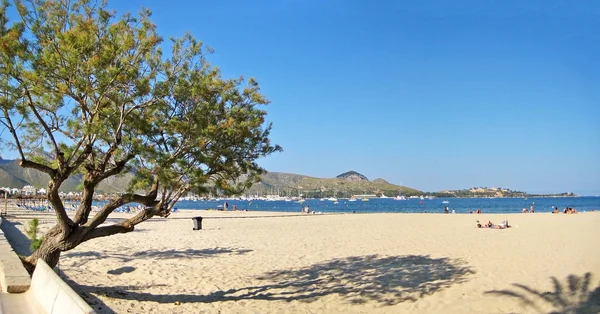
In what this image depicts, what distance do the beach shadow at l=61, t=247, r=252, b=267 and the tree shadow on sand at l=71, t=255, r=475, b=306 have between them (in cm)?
391

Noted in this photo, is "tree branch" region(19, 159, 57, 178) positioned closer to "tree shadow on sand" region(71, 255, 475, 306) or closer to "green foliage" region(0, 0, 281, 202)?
"green foliage" region(0, 0, 281, 202)

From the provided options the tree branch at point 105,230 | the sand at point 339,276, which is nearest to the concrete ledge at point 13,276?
the tree branch at point 105,230

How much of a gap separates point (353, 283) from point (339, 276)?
36.0 inches

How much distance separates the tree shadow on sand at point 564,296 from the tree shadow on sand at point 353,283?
157cm

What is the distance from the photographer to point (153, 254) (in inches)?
621

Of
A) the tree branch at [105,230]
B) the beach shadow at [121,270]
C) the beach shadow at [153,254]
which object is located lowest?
the beach shadow at [121,270]

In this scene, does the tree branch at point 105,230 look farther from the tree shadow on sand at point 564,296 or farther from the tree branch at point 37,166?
the tree shadow on sand at point 564,296

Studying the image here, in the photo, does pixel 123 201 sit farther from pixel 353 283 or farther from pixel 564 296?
pixel 564 296

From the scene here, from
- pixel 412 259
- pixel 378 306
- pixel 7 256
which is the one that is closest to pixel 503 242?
pixel 412 259

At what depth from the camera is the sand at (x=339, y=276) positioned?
9.38 meters

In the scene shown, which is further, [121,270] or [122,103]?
[121,270]

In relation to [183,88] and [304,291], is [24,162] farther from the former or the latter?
[304,291]

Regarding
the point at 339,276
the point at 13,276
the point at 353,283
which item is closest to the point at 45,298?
the point at 13,276

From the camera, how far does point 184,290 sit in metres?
10.8
